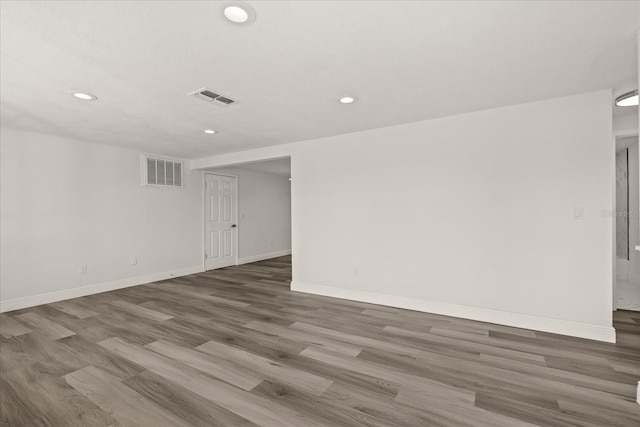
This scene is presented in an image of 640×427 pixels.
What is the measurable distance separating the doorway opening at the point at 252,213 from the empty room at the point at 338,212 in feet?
4.22

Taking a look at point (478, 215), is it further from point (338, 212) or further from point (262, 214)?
point (262, 214)

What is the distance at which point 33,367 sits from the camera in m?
2.39

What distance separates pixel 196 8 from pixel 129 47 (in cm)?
73

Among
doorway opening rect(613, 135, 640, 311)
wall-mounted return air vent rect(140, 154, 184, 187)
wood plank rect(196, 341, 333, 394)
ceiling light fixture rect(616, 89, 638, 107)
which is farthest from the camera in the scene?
wall-mounted return air vent rect(140, 154, 184, 187)

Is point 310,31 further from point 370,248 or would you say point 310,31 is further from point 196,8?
point 370,248

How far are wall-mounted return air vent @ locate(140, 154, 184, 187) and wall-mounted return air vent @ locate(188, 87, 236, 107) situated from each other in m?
3.13

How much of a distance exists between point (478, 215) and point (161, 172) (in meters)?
5.51

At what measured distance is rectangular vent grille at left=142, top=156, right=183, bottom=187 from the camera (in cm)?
536

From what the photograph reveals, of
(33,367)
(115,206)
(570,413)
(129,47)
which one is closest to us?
(570,413)

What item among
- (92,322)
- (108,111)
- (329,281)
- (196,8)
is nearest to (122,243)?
(92,322)

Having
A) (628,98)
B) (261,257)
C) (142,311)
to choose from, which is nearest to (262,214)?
(261,257)

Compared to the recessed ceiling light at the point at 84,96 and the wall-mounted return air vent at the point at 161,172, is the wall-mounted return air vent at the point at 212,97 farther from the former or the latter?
the wall-mounted return air vent at the point at 161,172

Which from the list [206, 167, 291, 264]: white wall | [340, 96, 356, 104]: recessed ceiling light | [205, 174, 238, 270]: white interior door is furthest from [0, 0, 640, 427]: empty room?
[206, 167, 291, 264]: white wall

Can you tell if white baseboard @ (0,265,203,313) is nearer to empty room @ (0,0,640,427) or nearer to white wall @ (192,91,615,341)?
empty room @ (0,0,640,427)
